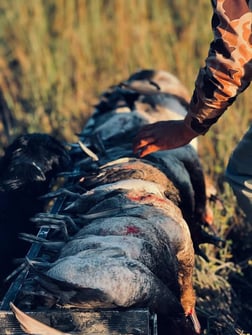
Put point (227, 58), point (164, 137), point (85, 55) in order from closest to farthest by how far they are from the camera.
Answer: point (227, 58), point (164, 137), point (85, 55)

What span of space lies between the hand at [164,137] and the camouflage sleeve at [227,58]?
22 cm

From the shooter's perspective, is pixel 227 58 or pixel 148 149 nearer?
pixel 227 58

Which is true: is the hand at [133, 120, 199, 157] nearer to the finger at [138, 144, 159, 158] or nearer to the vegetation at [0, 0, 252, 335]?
the finger at [138, 144, 159, 158]

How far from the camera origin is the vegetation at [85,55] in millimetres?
4953

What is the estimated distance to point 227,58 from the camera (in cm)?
275

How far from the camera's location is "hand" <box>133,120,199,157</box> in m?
3.10

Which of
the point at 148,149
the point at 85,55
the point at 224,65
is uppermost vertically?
the point at 224,65

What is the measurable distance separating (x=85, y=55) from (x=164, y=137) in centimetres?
269

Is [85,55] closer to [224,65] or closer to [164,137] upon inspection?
[164,137]

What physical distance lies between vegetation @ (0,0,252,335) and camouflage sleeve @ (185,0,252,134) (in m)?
1.53

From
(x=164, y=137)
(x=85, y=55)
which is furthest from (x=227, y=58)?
(x=85, y=55)

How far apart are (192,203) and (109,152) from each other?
43 cm

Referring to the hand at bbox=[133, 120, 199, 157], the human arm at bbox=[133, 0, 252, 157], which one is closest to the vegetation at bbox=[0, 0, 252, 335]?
the hand at bbox=[133, 120, 199, 157]

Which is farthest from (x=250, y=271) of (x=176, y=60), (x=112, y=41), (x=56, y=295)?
(x=112, y=41)
